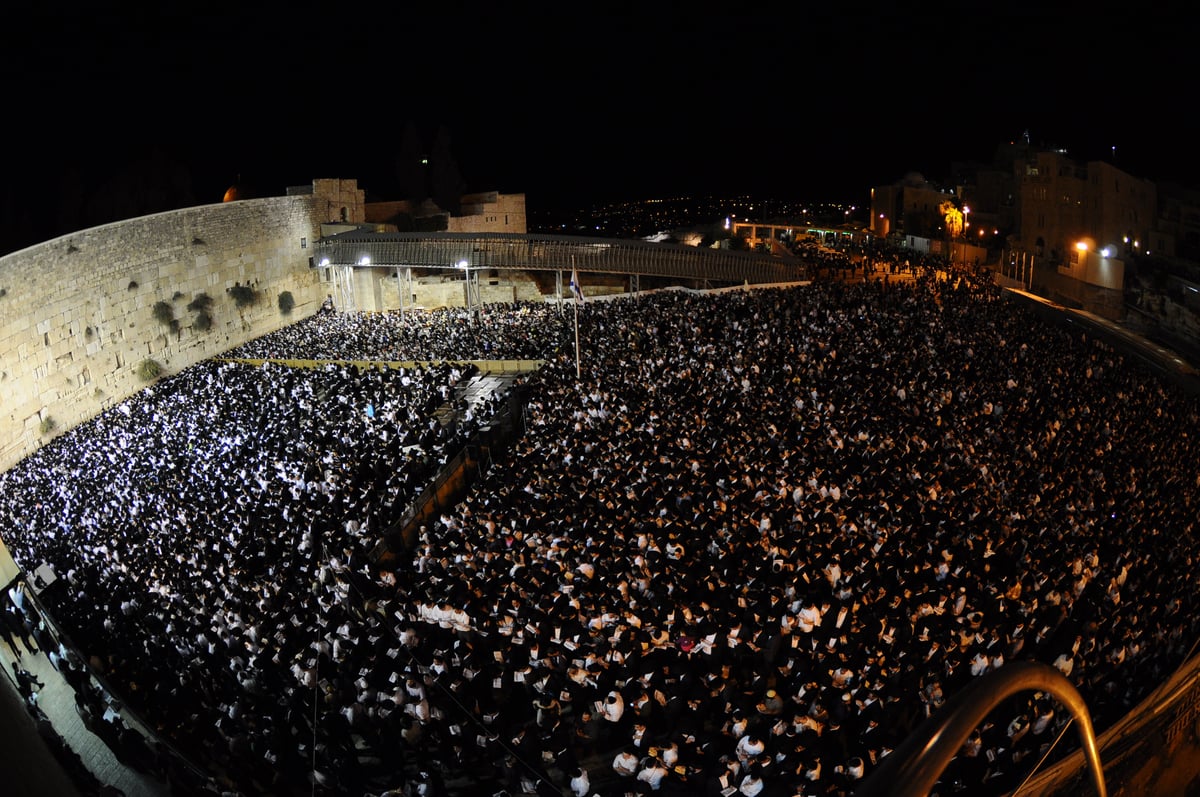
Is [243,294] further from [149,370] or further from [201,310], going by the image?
[149,370]

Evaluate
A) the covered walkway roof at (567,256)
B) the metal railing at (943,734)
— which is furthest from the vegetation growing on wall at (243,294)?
the metal railing at (943,734)

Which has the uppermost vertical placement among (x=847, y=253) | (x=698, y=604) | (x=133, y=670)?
(x=847, y=253)

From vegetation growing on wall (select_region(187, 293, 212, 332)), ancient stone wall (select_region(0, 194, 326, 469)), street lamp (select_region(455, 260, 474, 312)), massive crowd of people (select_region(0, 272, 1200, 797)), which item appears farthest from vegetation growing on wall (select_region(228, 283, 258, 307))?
massive crowd of people (select_region(0, 272, 1200, 797))

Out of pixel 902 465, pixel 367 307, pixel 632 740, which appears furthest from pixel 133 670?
pixel 367 307

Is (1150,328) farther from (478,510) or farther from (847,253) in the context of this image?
(478,510)

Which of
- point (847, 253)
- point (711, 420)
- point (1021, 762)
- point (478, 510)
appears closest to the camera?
point (1021, 762)
